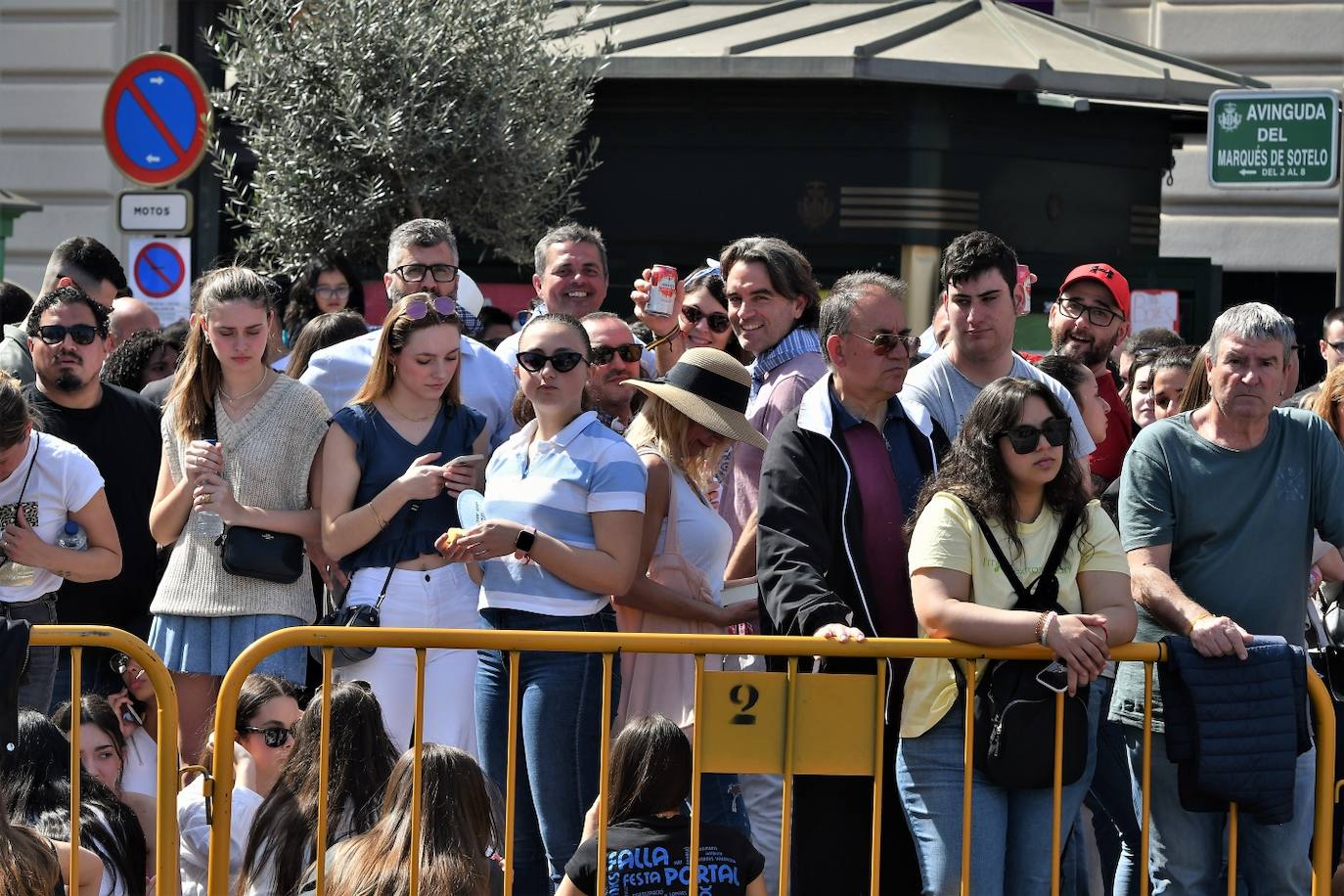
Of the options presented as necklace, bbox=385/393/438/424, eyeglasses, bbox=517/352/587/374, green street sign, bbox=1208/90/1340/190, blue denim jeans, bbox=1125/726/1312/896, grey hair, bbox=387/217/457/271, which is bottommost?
blue denim jeans, bbox=1125/726/1312/896

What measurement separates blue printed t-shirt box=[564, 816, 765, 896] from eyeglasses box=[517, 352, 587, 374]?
1496 mm

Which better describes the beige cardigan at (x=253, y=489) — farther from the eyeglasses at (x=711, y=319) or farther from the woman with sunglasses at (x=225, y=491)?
the eyeglasses at (x=711, y=319)

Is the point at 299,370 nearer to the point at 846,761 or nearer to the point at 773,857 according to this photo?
the point at 773,857

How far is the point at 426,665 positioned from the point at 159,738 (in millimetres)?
1171

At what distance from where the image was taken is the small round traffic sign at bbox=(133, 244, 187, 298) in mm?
10836

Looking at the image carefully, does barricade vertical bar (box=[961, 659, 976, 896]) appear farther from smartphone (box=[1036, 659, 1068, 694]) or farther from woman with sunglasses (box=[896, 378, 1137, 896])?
smartphone (box=[1036, 659, 1068, 694])

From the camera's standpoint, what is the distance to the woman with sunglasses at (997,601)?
477cm

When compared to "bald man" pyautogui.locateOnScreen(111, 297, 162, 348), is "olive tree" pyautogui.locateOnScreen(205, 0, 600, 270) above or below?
above

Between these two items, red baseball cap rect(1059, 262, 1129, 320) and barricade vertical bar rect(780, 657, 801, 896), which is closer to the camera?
barricade vertical bar rect(780, 657, 801, 896)

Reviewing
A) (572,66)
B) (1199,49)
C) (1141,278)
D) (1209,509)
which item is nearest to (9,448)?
(1209,509)

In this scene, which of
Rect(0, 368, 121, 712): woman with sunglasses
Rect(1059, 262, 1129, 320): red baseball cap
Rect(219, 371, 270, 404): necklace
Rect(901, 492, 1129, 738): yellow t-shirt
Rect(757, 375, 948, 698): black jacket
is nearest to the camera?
Rect(901, 492, 1129, 738): yellow t-shirt

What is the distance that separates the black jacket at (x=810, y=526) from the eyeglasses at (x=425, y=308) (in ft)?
4.50

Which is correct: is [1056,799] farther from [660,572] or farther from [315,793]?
[315,793]

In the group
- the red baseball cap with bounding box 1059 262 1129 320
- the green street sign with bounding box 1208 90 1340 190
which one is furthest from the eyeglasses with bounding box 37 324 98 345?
the green street sign with bounding box 1208 90 1340 190
